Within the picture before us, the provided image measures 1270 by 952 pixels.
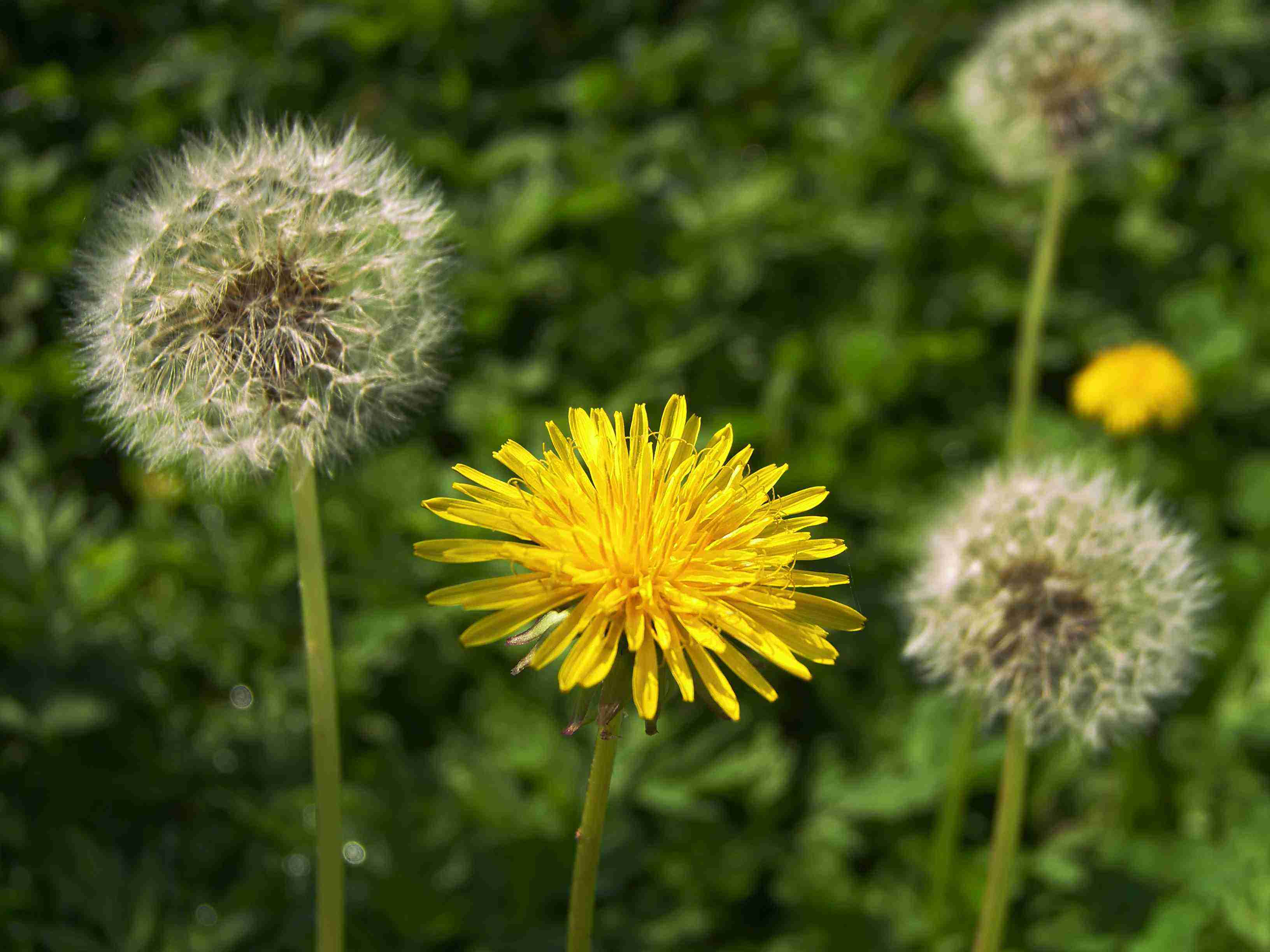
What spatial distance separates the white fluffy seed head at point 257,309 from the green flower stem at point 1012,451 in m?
1.50

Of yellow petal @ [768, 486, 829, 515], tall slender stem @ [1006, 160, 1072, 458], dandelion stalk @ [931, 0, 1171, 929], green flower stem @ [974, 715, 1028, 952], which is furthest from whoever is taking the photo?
dandelion stalk @ [931, 0, 1171, 929]

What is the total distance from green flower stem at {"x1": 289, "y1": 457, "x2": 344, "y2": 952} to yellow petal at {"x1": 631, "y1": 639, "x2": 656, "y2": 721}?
0.51 m

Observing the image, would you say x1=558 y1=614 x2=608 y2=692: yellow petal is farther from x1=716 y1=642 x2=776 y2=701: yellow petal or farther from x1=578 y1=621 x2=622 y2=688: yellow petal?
x1=716 y1=642 x2=776 y2=701: yellow petal

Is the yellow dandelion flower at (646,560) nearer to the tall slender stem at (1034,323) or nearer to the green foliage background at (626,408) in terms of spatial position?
the green foliage background at (626,408)

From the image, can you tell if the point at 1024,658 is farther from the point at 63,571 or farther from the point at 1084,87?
the point at 63,571

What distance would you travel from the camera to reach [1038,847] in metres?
3.16

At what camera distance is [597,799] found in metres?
1.34

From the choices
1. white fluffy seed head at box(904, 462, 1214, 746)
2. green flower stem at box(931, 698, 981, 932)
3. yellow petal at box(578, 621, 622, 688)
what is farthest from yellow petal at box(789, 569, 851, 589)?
green flower stem at box(931, 698, 981, 932)

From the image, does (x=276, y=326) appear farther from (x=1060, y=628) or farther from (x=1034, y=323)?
(x=1034, y=323)

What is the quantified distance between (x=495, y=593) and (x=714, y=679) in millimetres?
289

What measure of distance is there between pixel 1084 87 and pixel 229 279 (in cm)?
258

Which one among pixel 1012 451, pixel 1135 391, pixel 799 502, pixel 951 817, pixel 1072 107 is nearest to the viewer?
pixel 799 502

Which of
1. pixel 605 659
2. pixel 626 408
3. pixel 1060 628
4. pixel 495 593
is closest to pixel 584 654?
pixel 605 659

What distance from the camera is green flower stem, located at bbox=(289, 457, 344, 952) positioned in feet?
5.20
